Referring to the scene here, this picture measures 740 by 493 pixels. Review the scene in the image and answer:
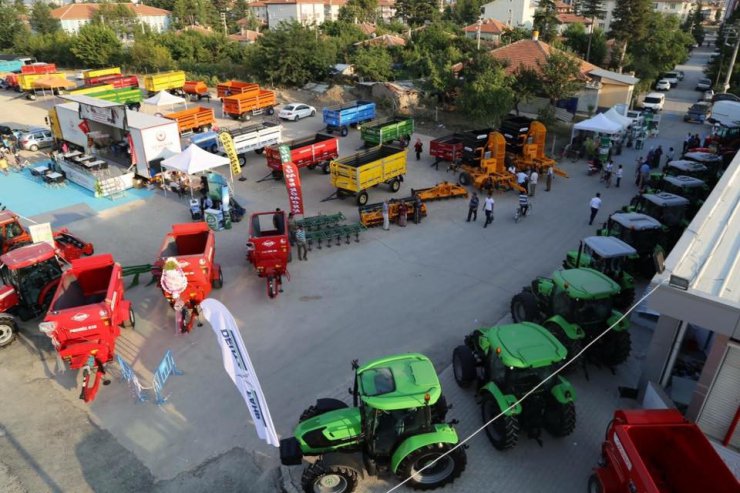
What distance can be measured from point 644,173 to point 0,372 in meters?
22.3

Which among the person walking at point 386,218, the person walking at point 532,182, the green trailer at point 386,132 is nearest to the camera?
the person walking at point 386,218

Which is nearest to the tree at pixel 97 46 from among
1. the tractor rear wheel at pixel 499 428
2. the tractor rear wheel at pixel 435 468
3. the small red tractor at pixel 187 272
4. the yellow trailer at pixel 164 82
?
the yellow trailer at pixel 164 82

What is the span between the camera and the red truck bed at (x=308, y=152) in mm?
20703

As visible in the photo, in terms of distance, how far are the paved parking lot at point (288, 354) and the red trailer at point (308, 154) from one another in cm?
298

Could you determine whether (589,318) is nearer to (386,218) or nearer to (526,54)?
(386,218)

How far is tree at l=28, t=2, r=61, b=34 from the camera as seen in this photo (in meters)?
68.4

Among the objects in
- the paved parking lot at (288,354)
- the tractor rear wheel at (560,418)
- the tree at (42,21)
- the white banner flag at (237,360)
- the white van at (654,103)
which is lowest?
the paved parking lot at (288,354)

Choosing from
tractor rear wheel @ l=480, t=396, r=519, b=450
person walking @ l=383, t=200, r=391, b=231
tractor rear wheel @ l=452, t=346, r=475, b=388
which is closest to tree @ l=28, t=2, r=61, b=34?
person walking @ l=383, t=200, r=391, b=231

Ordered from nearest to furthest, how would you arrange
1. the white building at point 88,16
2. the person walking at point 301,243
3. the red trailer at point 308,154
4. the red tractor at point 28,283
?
the red tractor at point 28,283
the person walking at point 301,243
the red trailer at point 308,154
the white building at point 88,16

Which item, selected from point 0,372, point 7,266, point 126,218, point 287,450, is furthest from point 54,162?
point 287,450

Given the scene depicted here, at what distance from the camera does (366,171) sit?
1834 cm

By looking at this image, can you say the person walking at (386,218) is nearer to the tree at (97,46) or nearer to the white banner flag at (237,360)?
the white banner flag at (237,360)

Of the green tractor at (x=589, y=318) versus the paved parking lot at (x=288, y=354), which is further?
the green tractor at (x=589, y=318)

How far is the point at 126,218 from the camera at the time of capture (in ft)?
58.7
